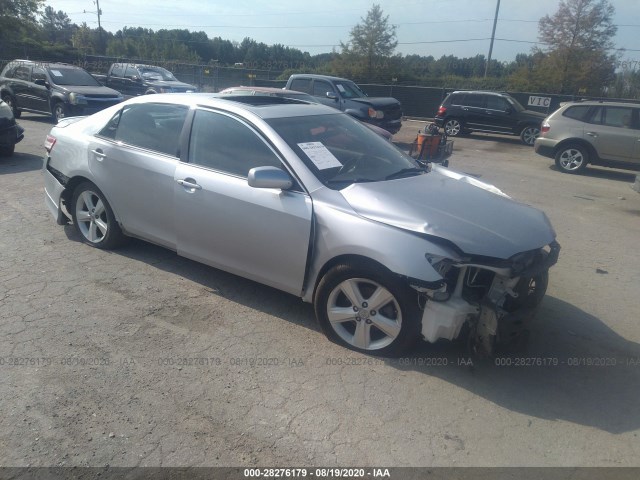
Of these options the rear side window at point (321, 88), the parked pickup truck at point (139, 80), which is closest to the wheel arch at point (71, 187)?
the rear side window at point (321, 88)

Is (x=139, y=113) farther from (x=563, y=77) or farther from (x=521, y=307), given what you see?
(x=563, y=77)

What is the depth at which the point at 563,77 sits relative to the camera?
34875 millimetres

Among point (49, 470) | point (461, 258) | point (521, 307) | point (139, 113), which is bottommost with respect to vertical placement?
point (49, 470)

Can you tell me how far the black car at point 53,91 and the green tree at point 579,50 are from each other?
2945cm

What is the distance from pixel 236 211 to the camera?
163 inches

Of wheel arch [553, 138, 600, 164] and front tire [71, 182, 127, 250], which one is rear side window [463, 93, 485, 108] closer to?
wheel arch [553, 138, 600, 164]

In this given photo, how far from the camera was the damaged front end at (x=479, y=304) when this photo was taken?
11.1 feet

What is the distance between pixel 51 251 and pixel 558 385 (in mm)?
4872

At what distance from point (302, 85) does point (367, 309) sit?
13.2m

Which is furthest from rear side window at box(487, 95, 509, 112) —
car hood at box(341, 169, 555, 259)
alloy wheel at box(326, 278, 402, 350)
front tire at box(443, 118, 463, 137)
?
alloy wheel at box(326, 278, 402, 350)

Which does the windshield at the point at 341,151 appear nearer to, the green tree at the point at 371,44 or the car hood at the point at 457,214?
the car hood at the point at 457,214

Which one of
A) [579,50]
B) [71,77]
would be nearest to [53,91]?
[71,77]

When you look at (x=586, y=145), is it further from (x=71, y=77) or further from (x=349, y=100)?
(x=71, y=77)

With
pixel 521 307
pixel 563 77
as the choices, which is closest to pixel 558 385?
pixel 521 307
